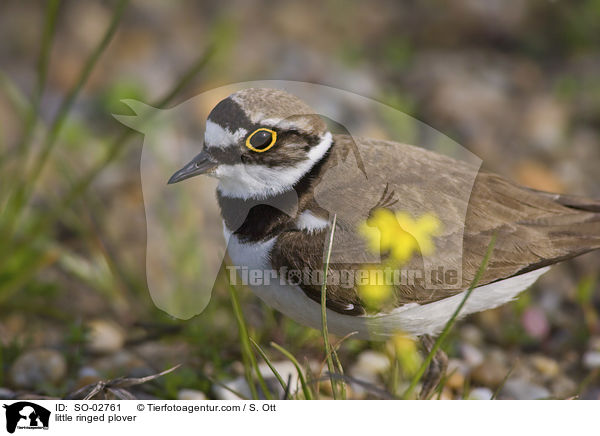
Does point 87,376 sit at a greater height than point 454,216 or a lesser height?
lesser

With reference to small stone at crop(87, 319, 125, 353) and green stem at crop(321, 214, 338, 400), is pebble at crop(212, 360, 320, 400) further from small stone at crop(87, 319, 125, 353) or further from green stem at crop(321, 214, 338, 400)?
small stone at crop(87, 319, 125, 353)

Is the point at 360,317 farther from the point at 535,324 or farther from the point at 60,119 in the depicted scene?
the point at 60,119

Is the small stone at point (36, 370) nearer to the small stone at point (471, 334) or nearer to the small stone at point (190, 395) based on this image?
the small stone at point (190, 395)

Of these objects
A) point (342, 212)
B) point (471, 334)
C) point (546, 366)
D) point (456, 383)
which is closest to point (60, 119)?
point (342, 212)

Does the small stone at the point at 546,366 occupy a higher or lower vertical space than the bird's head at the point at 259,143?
lower

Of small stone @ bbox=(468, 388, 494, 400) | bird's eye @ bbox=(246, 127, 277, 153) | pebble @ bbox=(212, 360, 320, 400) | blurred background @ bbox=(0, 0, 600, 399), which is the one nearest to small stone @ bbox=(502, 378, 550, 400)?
blurred background @ bbox=(0, 0, 600, 399)
